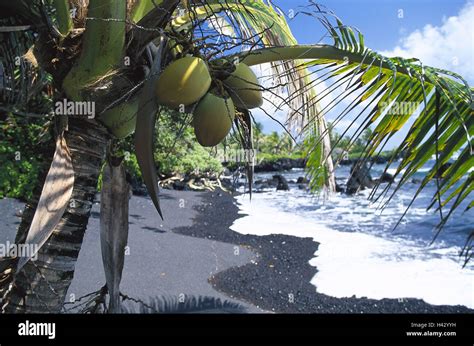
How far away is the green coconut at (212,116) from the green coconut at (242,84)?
2.7 inches

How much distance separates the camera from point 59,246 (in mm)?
1590

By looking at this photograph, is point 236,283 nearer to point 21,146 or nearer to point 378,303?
point 378,303

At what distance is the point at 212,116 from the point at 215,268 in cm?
493

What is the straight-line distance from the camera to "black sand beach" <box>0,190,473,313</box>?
4930mm

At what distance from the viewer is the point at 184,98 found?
38.6 inches

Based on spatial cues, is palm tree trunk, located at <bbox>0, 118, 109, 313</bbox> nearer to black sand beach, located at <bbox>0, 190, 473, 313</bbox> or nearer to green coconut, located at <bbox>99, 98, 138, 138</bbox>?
green coconut, located at <bbox>99, 98, 138, 138</bbox>

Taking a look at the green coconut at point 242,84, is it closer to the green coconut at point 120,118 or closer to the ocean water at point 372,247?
the green coconut at point 120,118

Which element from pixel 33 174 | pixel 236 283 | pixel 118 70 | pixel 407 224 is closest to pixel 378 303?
pixel 236 283

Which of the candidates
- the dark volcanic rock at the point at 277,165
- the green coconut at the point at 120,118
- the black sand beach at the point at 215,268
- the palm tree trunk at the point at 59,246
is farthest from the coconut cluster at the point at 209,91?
the dark volcanic rock at the point at 277,165

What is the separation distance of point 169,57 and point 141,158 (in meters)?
0.37

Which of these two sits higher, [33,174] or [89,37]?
[89,37]

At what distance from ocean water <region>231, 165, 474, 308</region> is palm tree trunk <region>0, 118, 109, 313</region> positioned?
62.8 inches

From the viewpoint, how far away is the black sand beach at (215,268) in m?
4.93

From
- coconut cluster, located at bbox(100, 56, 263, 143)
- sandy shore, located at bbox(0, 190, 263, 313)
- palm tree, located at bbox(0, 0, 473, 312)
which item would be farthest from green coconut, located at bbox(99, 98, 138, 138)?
sandy shore, located at bbox(0, 190, 263, 313)
